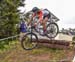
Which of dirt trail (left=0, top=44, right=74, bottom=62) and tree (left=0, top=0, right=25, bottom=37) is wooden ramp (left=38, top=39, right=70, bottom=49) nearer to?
dirt trail (left=0, top=44, right=74, bottom=62)

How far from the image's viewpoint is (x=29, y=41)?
1644 cm

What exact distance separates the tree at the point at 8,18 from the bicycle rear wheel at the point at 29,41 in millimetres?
14059

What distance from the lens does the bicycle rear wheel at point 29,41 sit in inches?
633

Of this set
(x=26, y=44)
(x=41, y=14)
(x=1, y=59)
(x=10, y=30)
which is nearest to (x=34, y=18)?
(x=41, y=14)

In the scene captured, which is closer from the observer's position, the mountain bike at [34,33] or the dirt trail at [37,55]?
the mountain bike at [34,33]

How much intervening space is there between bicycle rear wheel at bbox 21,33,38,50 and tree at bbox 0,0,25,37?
14059 millimetres

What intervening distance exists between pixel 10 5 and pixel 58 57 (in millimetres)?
15654

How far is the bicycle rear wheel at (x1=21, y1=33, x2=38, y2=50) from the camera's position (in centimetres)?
1608

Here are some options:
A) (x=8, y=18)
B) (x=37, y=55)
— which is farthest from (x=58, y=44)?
(x=8, y=18)

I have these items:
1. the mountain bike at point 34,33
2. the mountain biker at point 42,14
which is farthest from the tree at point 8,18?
the mountain biker at point 42,14

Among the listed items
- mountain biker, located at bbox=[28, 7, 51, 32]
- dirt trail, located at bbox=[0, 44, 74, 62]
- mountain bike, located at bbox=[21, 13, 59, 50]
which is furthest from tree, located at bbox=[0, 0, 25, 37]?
mountain biker, located at bbox=[28, 7, 51, 32]

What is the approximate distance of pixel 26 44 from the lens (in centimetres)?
1655

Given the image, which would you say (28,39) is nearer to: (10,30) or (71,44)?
(71,44)

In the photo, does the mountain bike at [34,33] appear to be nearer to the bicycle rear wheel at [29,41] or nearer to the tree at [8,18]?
the bicycle rear wheel at [29,41]
